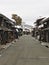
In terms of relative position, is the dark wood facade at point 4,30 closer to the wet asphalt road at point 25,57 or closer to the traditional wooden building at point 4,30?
the traditional wooden building at point 4,30

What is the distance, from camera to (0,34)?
189ft

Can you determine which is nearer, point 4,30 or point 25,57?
point 25,57

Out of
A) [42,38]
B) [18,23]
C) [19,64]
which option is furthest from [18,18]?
[19,64]

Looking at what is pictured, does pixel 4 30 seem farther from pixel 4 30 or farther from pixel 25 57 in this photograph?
pixel 25 57

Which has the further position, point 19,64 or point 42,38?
point 42,38

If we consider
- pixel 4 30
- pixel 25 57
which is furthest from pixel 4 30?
pixel 25 57

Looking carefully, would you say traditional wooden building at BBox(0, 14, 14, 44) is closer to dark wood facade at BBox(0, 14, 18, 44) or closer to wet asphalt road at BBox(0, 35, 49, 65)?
dark wood facade at BBox(0, 14, 18, 44)

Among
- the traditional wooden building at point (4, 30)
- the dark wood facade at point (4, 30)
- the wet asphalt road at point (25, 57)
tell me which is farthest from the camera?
the dark wood facade at point (4, 30)

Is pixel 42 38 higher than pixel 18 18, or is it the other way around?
pixel 18 18

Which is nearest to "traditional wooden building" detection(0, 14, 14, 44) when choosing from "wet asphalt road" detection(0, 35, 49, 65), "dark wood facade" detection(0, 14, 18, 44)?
"dark wood facade" detection(0, 14, 18, 44)

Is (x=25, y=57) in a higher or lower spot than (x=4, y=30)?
lower

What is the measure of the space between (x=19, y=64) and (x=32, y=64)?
3.27 feet

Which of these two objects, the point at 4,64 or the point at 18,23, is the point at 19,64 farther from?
the point at 18,23

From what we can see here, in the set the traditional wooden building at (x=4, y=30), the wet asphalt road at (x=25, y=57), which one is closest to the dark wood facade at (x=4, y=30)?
the traditional wooden building at (x=4, y=30)
